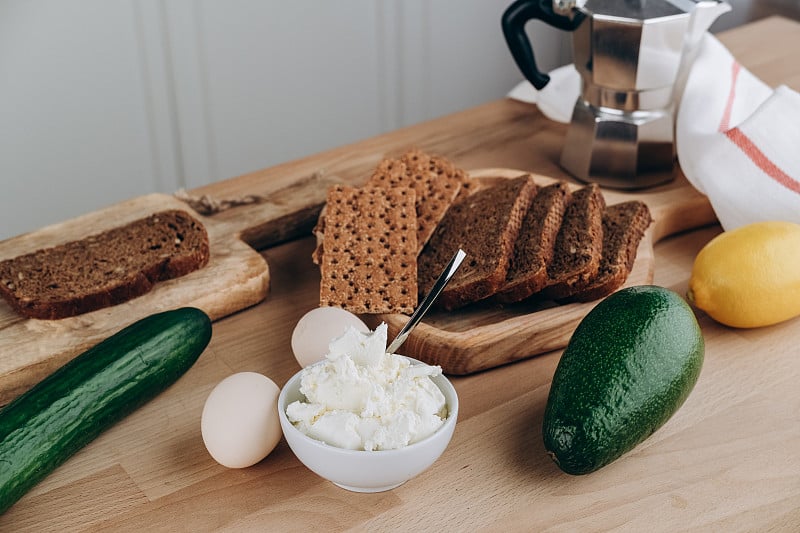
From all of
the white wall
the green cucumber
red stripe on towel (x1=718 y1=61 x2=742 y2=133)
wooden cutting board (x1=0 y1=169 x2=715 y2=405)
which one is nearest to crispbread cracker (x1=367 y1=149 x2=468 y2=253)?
wooden cutting board (x1=0 y1=169 x2=715 y2=405)

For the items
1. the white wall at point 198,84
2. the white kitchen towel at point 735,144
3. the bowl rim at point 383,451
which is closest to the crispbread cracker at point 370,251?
the bowl rim at point 383,451

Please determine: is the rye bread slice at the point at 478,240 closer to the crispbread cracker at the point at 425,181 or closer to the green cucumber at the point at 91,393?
the crispbread cracker at the point at 425,181

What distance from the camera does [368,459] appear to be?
88cm

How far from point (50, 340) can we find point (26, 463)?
0.26 meters

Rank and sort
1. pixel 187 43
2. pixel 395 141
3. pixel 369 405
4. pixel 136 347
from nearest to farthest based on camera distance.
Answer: pixel 369 405
pixel 136 347
pixel 395 141
pixel 187 43

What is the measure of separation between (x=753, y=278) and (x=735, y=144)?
1.32 ft

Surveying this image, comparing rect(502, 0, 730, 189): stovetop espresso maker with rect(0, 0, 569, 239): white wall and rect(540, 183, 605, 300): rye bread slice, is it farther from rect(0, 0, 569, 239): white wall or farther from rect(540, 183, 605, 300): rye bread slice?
rect(0, 0, 569, 239): white wall

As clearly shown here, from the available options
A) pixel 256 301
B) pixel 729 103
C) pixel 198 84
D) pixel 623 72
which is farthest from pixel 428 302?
pixel 198 84

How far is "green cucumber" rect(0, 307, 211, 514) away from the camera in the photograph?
0.94 metres

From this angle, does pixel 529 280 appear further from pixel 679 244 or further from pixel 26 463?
pixel 26 463

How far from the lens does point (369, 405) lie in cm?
89

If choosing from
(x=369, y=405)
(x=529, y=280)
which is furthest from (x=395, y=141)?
(x=369, y=405)

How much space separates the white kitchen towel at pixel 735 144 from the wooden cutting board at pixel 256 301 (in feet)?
0.23

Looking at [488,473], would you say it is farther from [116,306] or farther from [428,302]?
[116,306]
